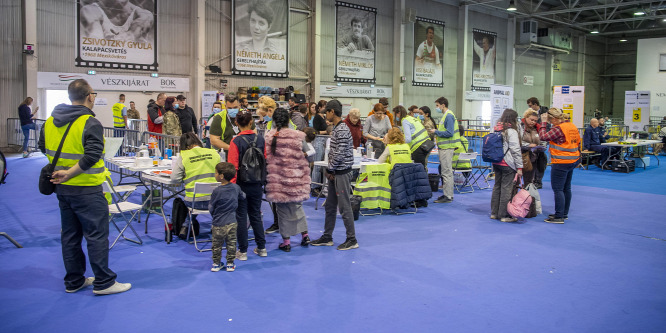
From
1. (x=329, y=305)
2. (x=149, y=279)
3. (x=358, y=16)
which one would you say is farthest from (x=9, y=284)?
(x=358, y=16)

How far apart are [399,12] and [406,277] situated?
758 inches

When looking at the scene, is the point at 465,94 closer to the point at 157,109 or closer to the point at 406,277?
the point at 157,109

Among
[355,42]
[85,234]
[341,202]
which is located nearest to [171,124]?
[341,202]

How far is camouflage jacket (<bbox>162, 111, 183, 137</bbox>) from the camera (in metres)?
9.17

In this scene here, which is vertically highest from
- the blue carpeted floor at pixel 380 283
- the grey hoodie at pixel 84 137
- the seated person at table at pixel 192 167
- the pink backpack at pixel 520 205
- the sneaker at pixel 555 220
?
the grey hoodie at pixel 84 137

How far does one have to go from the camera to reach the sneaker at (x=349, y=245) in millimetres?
5629

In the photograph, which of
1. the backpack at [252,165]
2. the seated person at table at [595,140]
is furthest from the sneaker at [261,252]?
the seated person at table at [595,140]

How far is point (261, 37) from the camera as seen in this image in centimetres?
1811

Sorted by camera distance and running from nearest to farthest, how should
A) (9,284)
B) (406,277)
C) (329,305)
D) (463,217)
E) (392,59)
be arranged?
(329,305)
(9,284)
(406,277)
(463,217)
(392,59)

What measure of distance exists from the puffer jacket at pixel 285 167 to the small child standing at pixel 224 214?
60 cm

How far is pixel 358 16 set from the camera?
69.4ft

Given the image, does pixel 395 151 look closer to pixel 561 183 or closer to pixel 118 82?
pixel 561 183

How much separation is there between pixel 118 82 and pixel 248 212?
11.8 metres

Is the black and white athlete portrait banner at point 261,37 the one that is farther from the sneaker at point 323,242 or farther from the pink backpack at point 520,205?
the sneaker at point 323,242
